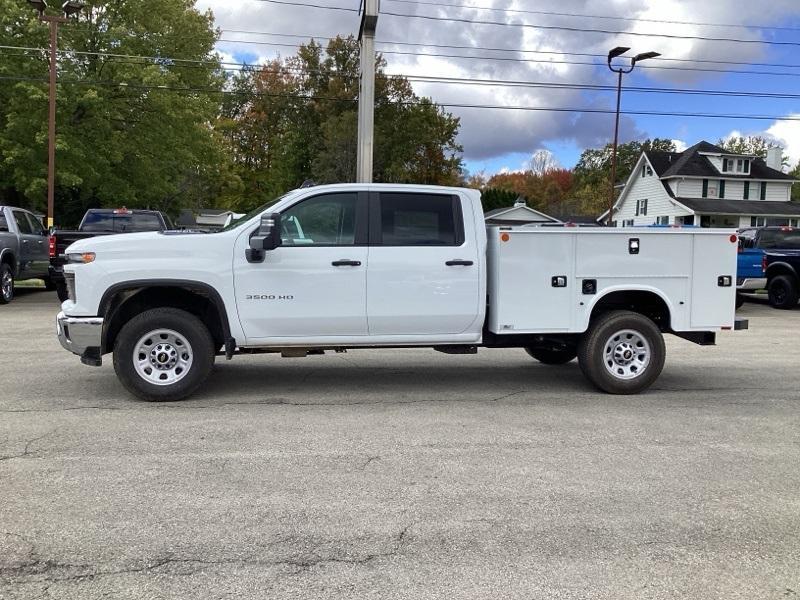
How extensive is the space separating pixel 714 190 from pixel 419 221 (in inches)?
1990

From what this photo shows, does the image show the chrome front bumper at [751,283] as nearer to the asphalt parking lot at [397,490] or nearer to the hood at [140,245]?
the asphalt parking lot at [397,490]

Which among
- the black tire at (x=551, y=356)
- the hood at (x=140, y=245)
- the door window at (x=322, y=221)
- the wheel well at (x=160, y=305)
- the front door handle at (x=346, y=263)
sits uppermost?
the door window at (x=322, y=221)

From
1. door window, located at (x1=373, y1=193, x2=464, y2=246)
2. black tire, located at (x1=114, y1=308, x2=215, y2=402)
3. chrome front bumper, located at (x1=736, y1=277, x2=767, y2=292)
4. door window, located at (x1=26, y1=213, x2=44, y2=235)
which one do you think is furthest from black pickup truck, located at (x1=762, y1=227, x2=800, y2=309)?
door window, located at (x1=26, y1=213, x2=44, y2=235)

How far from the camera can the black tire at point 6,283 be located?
588 inches

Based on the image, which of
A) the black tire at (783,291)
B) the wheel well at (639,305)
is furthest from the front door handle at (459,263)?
the black tire at (783,291)

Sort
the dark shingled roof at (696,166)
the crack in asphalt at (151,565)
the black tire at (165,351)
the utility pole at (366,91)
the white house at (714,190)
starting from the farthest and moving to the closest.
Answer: the dark shingled roof at (696,166)
the white house at (714,190)
the utility pole at (366,91)
the black tire at (165,351)
the crack in asphalt at (151,565)

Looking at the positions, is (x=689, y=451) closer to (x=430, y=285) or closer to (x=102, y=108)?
(x=430, y=285)

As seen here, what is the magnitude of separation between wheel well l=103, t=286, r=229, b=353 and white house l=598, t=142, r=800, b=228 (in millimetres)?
46251

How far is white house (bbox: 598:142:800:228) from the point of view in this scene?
49.5m

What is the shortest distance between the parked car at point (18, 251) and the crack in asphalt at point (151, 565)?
13053 millimetres

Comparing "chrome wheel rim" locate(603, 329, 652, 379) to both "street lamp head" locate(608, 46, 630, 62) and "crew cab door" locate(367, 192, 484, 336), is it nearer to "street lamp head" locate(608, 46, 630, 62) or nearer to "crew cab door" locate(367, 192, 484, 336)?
"crew cab door" locate(367, 192, 484, 336)

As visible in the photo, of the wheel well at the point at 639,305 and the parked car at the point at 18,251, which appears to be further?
the parked car at the point at 18,251

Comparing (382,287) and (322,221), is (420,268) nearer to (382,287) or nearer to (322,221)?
(382,287)

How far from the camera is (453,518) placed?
4.14 m
